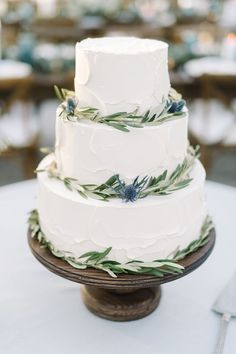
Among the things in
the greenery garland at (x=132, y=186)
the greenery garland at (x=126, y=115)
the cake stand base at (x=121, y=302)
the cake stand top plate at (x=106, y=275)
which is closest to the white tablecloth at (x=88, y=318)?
the cake stand base at (x=121, y=302)

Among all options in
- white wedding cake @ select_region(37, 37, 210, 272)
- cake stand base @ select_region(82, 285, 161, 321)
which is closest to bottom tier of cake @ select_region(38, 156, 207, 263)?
white wedding cake @ select_region(37, 37, 210, 272)

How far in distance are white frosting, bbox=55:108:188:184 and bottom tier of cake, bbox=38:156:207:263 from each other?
7 centimetres

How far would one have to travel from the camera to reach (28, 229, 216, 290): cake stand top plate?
1.20 meters

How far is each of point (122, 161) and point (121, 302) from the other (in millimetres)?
409

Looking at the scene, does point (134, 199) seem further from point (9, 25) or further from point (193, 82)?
point (9, 25)

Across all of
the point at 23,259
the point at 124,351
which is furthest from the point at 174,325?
the point at 23,259

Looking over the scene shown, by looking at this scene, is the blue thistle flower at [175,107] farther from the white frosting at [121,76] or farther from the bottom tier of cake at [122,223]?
the bottom tier of cake at [122,223]

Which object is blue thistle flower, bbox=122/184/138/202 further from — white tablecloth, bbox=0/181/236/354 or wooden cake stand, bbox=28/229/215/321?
white tablecloth, bbox=0/181/236/354

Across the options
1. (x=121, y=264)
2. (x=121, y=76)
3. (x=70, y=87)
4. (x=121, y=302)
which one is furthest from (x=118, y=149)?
(x=70, y=87)

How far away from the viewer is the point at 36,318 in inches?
54.0

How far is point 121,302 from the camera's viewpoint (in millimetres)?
1394

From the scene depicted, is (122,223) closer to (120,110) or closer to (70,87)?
(120,110)

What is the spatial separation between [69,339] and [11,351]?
145 mm

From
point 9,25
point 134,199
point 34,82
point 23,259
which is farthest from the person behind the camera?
point 9,25
